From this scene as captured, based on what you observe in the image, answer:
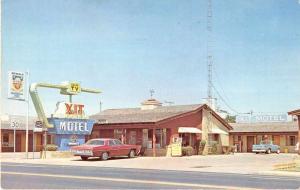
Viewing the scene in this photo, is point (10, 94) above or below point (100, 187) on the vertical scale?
above

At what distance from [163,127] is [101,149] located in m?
9.47

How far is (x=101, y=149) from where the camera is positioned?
1316 inches

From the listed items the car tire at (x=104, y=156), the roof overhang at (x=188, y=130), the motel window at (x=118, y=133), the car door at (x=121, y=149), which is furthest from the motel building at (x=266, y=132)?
the car tire at (x=104, y=156)

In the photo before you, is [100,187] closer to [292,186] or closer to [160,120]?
[292,186]

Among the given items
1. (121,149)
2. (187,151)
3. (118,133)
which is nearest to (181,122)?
(187,151)

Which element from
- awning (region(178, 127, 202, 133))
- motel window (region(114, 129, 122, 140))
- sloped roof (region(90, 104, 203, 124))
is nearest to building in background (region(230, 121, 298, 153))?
sloped roof (region(90, 104, 203, 124))

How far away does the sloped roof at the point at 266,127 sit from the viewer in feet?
180

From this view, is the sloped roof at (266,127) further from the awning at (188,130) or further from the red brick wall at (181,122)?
the awning at (188,130)

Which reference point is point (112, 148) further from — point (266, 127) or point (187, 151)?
point (266, 127)

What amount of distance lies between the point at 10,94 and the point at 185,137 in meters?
16.4

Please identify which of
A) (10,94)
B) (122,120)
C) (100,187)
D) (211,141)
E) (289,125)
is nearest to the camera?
(100,187)

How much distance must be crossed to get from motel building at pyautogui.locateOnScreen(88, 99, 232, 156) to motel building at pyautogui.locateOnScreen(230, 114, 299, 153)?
26.3 ft

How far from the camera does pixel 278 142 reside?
185ft

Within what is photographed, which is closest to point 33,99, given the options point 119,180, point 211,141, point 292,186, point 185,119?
point 185,119
